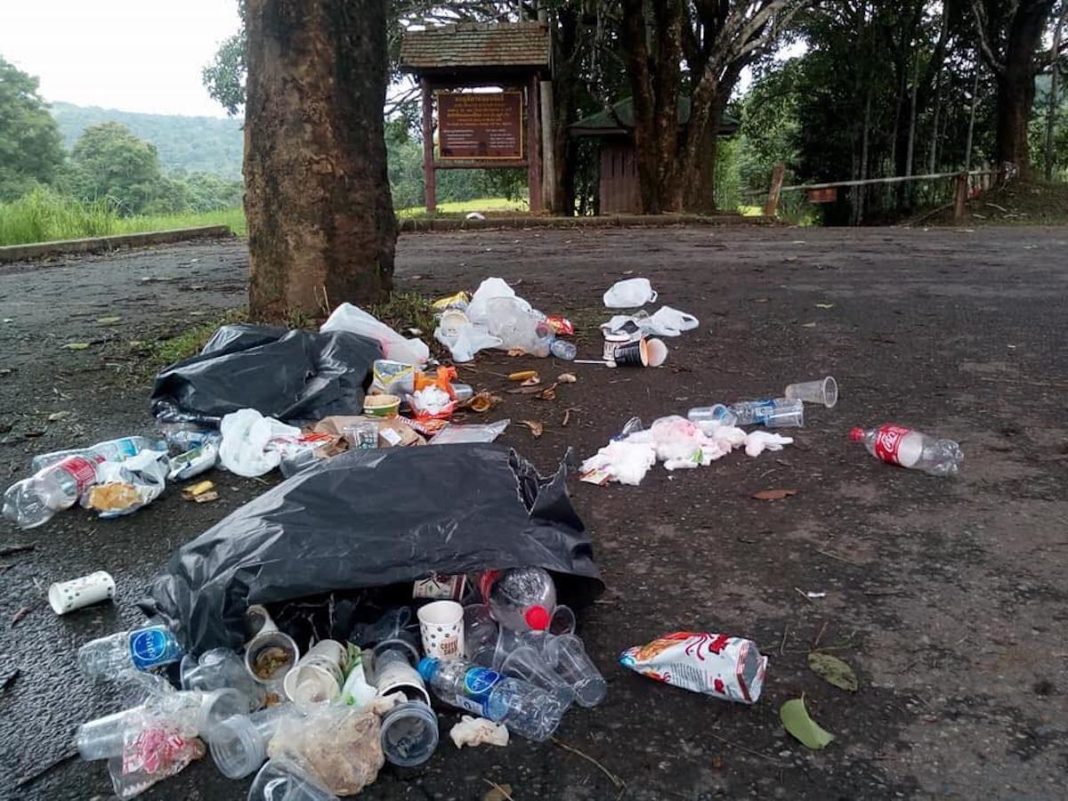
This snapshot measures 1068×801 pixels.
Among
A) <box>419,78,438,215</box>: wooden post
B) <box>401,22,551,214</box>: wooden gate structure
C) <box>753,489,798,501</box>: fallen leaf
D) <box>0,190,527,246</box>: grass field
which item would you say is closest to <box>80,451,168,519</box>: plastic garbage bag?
<box>753,489,798,501</box>: fallen leaf

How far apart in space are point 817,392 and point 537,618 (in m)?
2.11

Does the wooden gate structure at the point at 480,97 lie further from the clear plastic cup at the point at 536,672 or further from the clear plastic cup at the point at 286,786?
the clear plastic cup at the point at 286,786

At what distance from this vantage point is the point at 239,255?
9625 mm

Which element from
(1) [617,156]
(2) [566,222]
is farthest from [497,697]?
(1) [617,156]

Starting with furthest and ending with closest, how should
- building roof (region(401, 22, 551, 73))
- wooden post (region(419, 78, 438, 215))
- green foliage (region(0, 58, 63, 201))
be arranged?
green foliage (region(0, 58, 63, 201))
wooden post (region(419, 78, 438, 215))
building roof (region(401, 22, 551, 73))

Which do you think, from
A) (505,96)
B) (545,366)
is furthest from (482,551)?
(505,96)

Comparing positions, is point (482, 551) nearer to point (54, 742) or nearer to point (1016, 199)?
point (54, 742)

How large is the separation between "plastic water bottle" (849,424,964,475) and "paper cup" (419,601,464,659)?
1.71 meters

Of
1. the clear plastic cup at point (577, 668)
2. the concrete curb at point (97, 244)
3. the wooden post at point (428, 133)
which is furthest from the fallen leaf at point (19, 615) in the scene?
the wooden post at point (428, 133)

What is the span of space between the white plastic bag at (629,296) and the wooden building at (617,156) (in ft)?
46.9

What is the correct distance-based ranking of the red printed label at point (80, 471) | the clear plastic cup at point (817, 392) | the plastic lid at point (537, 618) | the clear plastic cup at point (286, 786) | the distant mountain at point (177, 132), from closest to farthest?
the clear plastic cup at point (286, 786)
the plastic lid at point (537, 618)
the red printed label at point (80, 471)
the clear plastic cup at point (817, 392)
the distant mountain at point (177, 132)

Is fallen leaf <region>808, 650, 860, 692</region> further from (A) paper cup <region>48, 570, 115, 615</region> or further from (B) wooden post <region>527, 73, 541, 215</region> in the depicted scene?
(B) wooden post <region>527, 73, 541, 215</region>

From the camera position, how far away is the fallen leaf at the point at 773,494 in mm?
2498

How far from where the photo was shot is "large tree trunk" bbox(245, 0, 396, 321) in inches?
161
